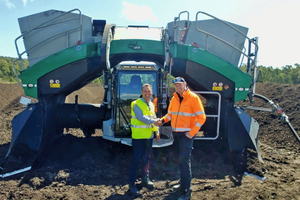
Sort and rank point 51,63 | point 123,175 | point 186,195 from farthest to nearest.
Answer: point 51,63
point 123,175
point 186,195

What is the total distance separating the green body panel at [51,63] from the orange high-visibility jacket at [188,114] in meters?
2.47

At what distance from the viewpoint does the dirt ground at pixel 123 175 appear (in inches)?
159

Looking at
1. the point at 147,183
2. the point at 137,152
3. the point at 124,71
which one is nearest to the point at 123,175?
the point at 147,183

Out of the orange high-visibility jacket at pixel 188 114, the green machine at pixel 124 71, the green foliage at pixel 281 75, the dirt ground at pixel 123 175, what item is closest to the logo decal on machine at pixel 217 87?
the green machine at pixel 124 71

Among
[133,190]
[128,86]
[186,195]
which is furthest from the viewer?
[128,86]

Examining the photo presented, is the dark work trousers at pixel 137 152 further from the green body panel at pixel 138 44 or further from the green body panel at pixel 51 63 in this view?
the green body panel at pixel 51 63

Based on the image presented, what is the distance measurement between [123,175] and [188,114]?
72.7 inches

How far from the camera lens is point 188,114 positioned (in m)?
3.92

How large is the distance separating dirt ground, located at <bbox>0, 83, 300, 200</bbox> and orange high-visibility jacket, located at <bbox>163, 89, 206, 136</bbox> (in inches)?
42.7

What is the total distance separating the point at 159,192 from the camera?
163 inches

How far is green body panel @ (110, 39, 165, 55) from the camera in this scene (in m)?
5.52

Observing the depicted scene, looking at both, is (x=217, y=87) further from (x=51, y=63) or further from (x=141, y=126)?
(x=51, y=63)

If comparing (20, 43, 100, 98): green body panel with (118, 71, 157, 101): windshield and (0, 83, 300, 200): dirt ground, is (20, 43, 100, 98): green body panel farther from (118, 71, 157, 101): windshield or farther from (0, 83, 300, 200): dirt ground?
(0, 83, 300, 200): dirt ground

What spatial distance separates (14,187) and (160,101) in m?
3.19
